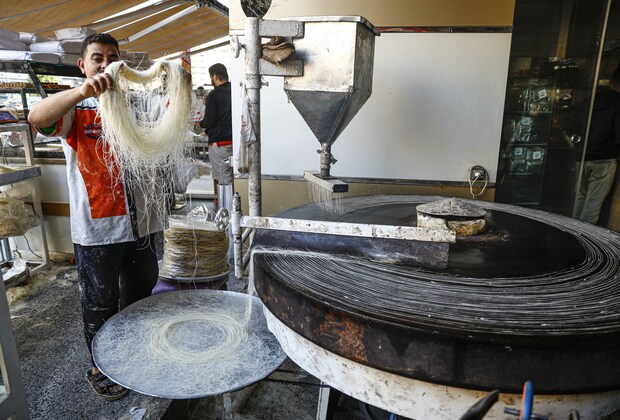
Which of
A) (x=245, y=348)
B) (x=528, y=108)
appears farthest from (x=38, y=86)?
(x=528, y=108)

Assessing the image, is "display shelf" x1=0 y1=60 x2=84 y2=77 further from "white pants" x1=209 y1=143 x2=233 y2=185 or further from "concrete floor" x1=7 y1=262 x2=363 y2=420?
"concrete floor" x1=7 y1=262 x2=363 y2=420

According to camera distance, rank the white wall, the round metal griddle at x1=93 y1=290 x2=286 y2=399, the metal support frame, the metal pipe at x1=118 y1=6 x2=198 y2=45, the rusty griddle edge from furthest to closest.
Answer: the metal pipe at x1=118 y1=6 x2=198 y2=45, the white wall, the metal support frame, the round metal griddle at x1=93 y1=290 x2=286 y2=399, the rusty griddle edge

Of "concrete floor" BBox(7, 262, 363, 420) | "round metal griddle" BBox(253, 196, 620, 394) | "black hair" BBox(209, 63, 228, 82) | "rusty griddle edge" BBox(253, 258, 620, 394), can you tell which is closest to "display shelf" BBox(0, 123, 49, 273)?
"concrete floor" BBox(7, 262, 363, 420)

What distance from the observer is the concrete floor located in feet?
7.25

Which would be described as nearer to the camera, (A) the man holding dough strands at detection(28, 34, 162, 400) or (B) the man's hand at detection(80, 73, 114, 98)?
→ (B) the man's hand at detection(80, 73, 114, 98)

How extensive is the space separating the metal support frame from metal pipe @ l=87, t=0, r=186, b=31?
236 inches

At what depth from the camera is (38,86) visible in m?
4.46

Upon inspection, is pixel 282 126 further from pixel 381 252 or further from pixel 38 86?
pixel 38 86

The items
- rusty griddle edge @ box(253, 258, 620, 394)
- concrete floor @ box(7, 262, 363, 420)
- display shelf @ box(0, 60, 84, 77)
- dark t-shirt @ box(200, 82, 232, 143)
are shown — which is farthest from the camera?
dark t-shirt @ box(200, 82, 232, 143)

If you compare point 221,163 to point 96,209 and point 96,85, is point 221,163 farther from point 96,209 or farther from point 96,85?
point 96,85

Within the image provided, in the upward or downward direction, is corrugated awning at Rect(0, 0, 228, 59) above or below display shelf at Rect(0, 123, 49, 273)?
above

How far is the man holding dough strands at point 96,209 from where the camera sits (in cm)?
206

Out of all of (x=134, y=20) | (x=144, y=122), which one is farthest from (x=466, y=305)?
(x=134, y=20)

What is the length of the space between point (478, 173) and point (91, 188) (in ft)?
8.02
